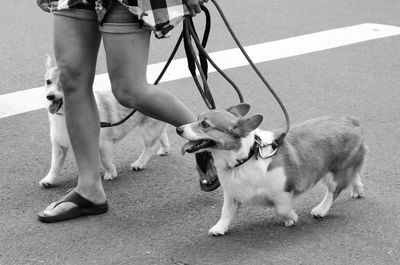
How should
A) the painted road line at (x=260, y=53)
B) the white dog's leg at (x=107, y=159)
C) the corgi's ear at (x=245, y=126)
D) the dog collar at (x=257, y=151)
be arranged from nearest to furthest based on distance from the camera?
the corgi's ear at (x=245, y=126), the dog collar at (x=257, y=151), the white dog's leg at (x=107, y=159), the painted road line at (x=260, y=53)

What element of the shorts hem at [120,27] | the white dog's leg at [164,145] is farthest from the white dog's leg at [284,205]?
the white dog's leg at [164,145]

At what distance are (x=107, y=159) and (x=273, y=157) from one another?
1447 millimetres

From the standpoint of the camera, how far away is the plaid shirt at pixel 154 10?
436 centimetres

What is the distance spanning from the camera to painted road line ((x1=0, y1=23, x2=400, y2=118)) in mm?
7127

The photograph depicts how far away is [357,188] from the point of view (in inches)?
200

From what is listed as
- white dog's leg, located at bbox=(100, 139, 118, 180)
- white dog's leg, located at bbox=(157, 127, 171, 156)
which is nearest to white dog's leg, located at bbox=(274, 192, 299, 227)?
white dog's leg, located at bbox=(100, 139, 118, 180)

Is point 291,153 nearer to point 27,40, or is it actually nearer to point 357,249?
point 357,249

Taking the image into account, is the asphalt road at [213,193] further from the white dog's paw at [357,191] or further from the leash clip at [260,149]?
the leash clip at [260,149]

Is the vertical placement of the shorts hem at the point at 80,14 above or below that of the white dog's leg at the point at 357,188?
above

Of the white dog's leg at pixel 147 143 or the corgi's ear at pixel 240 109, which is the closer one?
the corgi's ear at pixel 240 109

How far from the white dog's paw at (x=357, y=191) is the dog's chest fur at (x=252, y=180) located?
729mm

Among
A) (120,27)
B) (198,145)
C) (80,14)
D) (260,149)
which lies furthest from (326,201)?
(80,14)

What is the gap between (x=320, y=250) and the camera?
14.6 ft

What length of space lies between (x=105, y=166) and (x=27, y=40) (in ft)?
12.5
